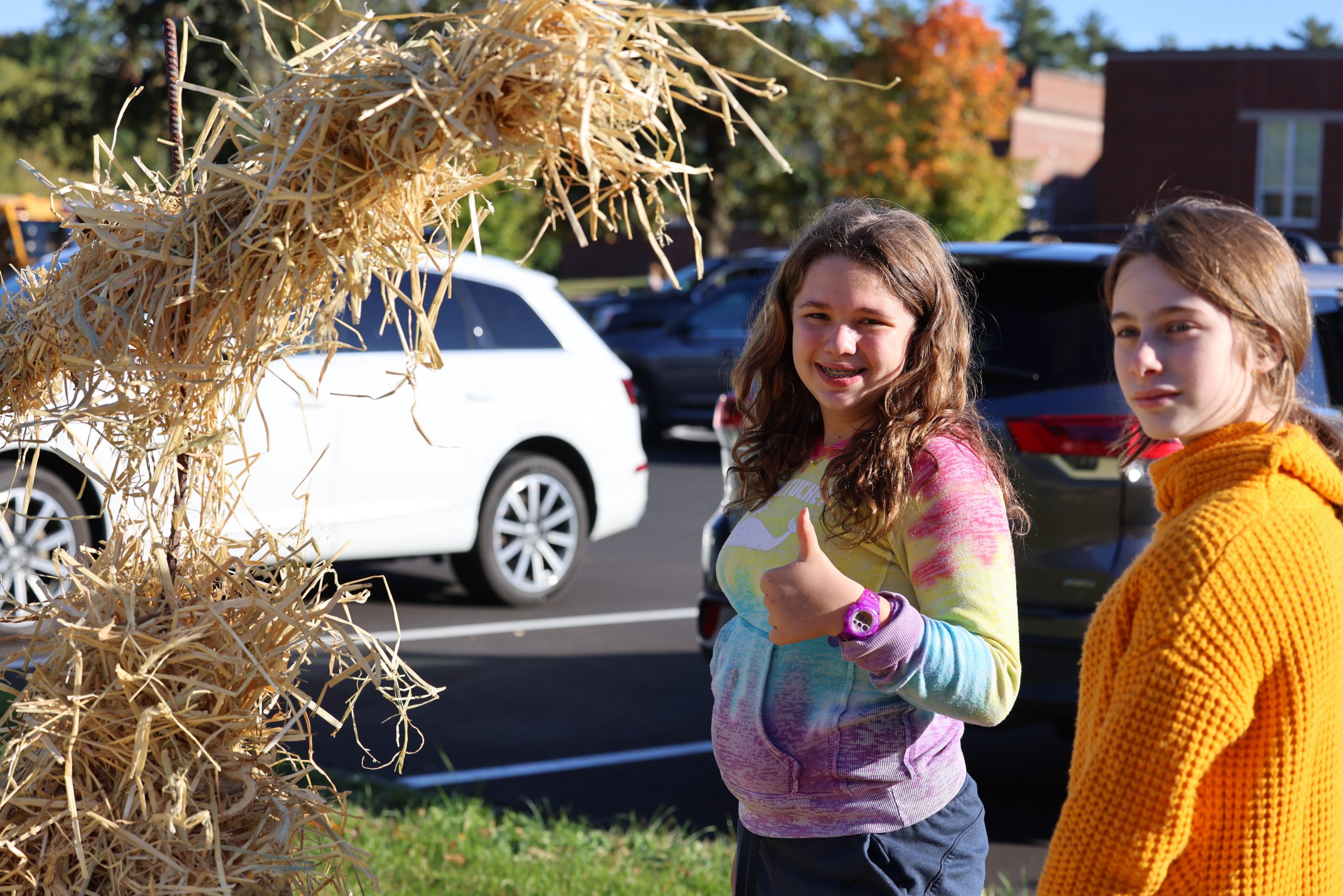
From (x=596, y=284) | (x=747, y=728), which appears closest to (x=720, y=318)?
(x=747, y=728)

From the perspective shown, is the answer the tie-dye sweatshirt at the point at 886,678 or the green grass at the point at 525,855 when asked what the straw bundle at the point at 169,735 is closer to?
the tie-dye sweatshirt at the point at 886,678

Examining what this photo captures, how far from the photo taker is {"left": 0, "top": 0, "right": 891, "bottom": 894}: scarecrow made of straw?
168 cm

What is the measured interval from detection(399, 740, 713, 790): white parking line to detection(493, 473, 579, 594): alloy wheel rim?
7.84 ft

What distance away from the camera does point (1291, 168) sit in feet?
118

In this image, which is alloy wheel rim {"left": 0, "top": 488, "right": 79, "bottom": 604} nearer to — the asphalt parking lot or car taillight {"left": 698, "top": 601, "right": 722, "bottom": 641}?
the asphalt parking lot

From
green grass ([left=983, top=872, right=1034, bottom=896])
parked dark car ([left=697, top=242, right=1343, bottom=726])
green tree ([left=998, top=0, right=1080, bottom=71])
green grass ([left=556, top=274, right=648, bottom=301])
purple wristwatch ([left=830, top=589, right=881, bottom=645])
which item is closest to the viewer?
purple wristwatch ([left=830, top=589, right=881, bottom=645])

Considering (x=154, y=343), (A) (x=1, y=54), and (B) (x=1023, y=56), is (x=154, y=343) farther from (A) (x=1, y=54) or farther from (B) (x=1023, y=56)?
(B) (x=1023, y=56)

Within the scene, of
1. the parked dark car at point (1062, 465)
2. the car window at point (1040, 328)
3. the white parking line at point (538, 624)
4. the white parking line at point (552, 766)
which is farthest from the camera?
the white parking line at point (538, 624)

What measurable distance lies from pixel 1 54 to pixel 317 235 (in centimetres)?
4251

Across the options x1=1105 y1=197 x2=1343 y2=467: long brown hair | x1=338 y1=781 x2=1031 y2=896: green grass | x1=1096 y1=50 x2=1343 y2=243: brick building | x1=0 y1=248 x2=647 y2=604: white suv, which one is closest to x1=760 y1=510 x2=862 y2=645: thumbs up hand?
x1=1105 y1=197 x2=1343 y2=467: long brown hair

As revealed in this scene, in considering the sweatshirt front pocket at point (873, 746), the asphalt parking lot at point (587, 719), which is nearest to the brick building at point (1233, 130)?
the asphalt parking lot at point (587, 719)

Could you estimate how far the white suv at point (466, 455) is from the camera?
6.02m

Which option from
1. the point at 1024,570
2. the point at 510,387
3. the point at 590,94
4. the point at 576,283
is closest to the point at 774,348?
the point at 590,94

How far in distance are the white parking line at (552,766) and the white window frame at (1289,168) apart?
35.0 meters
